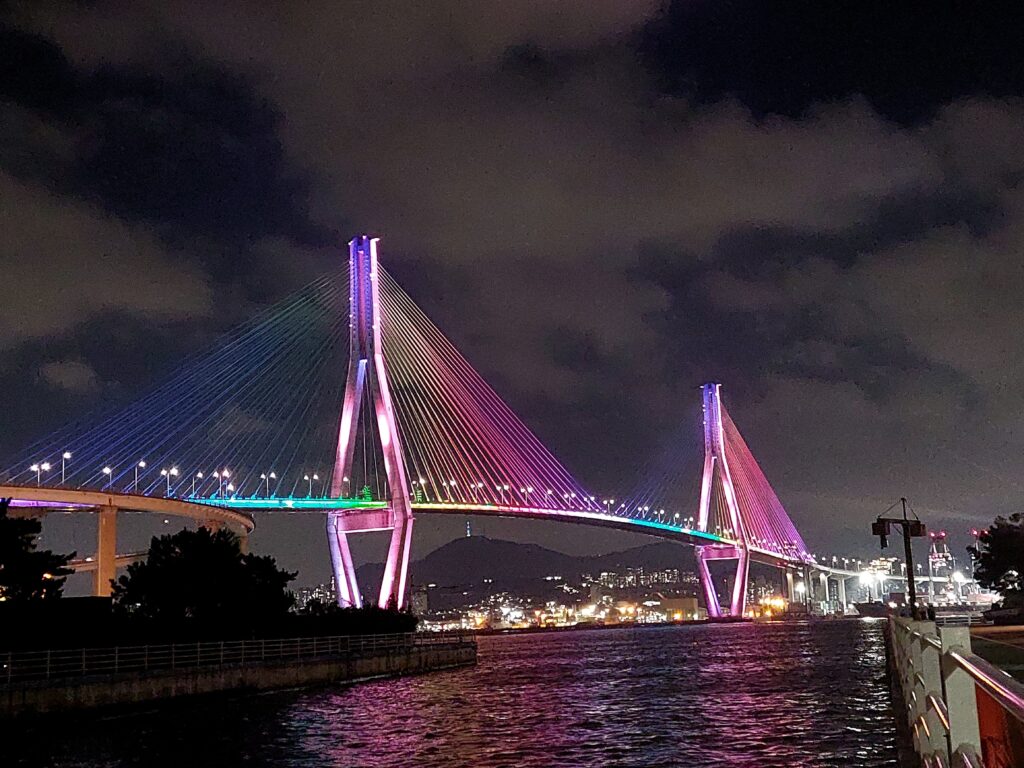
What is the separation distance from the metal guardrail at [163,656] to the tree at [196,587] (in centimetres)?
231

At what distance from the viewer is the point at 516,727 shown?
69.9 feet

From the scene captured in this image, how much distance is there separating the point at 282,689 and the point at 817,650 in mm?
31673

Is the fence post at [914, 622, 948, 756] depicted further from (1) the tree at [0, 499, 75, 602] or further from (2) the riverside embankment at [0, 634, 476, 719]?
(1) the tree at [0, 499, 75, 602]

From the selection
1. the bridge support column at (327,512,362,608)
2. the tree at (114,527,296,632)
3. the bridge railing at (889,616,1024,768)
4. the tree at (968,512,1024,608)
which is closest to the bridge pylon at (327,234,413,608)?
the bridge support column at (327,512,362,608)

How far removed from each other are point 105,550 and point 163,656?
3856 centimetres

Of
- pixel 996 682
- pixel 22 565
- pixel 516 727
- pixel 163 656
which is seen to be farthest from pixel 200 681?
pixel 996 682

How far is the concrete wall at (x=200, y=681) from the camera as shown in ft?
75.4

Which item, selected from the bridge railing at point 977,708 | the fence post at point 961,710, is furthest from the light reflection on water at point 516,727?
the fence post at point 961,710

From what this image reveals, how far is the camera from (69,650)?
26.9 m

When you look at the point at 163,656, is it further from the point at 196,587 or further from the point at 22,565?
the point at 196,587

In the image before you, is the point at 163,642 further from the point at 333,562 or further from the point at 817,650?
the point at 817,650

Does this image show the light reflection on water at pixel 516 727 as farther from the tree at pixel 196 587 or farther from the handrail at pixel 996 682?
the handrail at pixel 996 682

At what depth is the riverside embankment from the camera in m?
23.7

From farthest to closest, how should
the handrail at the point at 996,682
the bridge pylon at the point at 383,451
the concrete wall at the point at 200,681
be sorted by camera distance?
1. the bridge pylon at the point at 383,451
2. the concrete wall at the point at 200,681
3. the handrail at the point at 996,682
